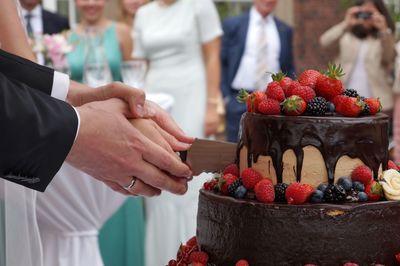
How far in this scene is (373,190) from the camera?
2.44m

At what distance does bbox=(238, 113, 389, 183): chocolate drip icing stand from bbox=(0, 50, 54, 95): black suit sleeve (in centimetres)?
80

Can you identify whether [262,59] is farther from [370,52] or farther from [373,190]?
[373,190]

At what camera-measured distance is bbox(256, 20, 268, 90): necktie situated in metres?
7.96

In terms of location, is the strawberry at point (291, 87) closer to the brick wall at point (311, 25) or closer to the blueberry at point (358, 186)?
the blueberry at point (358, 186)

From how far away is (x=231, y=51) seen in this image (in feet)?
27.0

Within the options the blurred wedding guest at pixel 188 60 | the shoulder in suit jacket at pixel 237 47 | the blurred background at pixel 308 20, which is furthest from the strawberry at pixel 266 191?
the blurred background at pixel 308 20

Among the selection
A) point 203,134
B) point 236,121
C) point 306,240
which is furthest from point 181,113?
point 306,240

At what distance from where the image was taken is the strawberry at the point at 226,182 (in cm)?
→ 256

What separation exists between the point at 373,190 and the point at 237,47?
585cm

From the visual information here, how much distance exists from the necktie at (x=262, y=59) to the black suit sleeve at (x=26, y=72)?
5.12 meters

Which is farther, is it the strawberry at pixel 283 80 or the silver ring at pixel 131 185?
the silver ring at pixel 131 185

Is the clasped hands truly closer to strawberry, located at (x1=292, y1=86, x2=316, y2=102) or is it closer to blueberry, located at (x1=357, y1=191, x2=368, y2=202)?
strawberry, located at (x1=292, y1=86, x2=316, y2=102)

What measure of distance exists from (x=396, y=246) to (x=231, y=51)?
19.4 feet

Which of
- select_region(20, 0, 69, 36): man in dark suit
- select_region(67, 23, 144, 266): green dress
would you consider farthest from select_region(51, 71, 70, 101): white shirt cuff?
select_region(20, 0, 69, 36): man in dark suit
